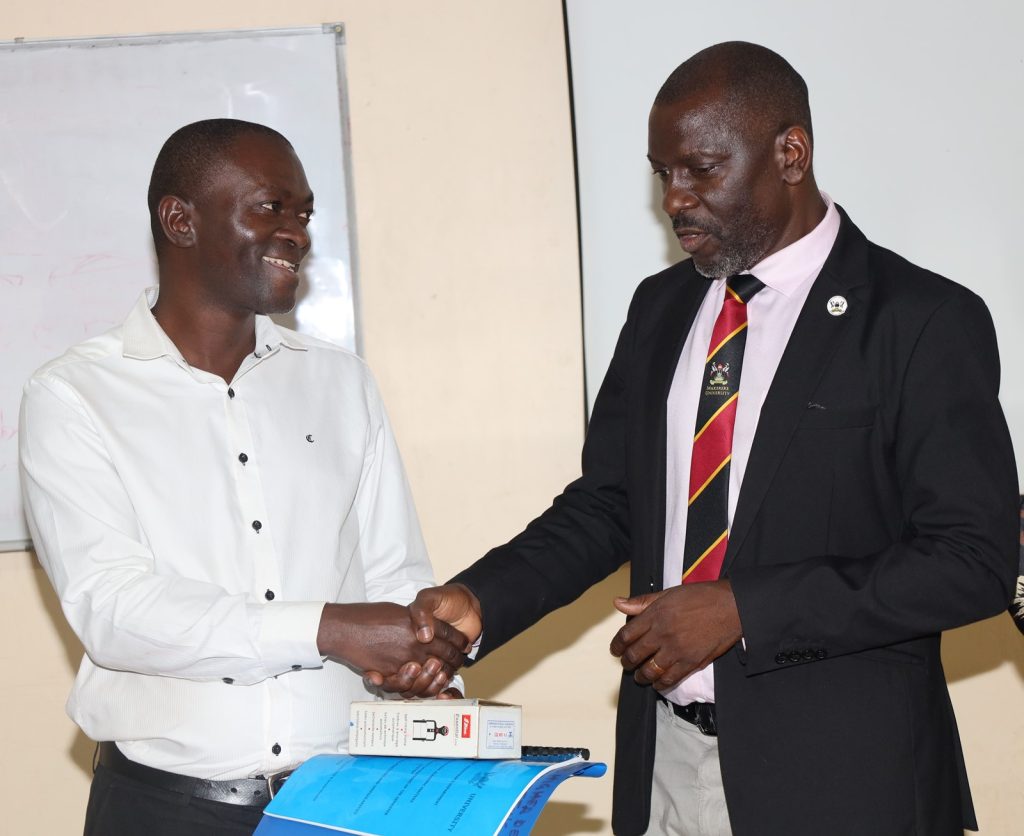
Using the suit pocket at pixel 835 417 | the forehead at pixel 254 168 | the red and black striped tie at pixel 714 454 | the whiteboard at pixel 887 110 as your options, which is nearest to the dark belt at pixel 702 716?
the red and black striped tie at pixel 714 454

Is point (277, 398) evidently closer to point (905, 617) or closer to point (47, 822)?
point (905, 617)

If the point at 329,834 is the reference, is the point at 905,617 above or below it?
above

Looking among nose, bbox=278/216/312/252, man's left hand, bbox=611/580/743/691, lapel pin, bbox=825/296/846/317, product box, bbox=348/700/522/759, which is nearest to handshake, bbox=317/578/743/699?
man's left hand, bbox=611/580/743/691

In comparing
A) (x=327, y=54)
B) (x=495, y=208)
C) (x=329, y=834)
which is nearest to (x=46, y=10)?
(x=327, y=54)

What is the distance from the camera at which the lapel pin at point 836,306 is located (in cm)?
213

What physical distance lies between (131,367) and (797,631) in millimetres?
1355

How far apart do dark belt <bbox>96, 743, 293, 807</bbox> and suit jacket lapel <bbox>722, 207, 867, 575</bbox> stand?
92 centimetres

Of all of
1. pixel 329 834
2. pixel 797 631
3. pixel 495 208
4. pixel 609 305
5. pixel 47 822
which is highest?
pixel 495 208

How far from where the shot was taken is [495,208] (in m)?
3.43

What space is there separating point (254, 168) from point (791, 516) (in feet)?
4.19

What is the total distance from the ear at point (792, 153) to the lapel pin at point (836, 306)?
0.27 meters

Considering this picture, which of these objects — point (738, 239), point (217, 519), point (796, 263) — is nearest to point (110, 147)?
point (217, 519)

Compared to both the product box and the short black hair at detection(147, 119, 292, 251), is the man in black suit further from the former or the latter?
the short black hair at detection(147, 119, 292, 251)

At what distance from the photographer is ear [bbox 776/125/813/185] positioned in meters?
2.25
